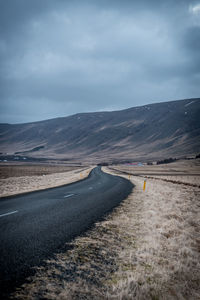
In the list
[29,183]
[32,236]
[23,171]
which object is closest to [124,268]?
[32,236]

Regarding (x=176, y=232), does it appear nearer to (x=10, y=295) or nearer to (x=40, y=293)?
(x=40, y=293)

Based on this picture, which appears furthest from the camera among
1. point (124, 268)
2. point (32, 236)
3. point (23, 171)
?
point (23, 171)

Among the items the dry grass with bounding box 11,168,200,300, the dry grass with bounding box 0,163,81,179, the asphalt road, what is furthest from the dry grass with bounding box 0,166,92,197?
the dry grass with bounding box 11,168,200,300

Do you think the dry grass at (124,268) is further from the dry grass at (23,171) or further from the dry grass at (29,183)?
the dry grass at (23,171)

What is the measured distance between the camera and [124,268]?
396 cm

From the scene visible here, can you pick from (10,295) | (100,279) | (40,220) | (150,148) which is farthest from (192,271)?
(150,148)

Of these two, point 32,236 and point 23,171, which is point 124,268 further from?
point 23,171

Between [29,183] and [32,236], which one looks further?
[29,183]

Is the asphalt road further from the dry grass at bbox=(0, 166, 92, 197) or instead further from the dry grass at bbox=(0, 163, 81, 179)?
the dry grass at bbox=(0, 163, 81, 179)

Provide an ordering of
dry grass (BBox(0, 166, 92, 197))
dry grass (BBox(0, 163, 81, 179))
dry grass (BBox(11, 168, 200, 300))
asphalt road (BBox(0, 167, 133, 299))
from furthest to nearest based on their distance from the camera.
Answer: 1. dry grass (BBox(0, 163, 81, 179))
2. dry grass (BBox(0, 166, 92, 197))
3. asphalt road (BBox(0, 167, 133, 299))
4. dry grass (BBox(11, 168, 200, 300))

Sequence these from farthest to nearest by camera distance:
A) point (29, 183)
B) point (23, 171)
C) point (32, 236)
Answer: point (23, 171)
point (29, 183)
point (32, 236)

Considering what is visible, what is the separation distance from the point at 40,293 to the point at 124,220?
17.6 ft

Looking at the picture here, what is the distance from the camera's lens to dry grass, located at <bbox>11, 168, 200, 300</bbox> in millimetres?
3086

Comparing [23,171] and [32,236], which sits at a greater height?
[32,236]
